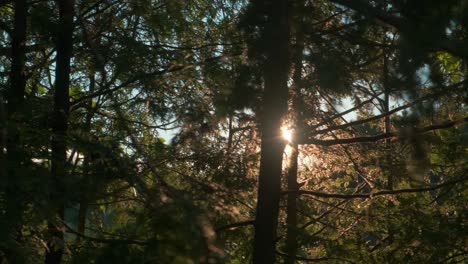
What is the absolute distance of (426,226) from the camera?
8953mm

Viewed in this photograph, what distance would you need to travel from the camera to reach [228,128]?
8812 mm

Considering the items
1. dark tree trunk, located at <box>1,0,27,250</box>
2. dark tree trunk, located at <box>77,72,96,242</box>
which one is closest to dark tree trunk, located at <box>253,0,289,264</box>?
dark tree trunk, located at <box>77,72,96,242</box>

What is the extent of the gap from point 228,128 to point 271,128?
1232 millimetres

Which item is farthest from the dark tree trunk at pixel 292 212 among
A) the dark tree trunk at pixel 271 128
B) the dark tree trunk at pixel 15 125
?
the dark tree trunk at pixel 15 125

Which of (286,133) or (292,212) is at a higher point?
(286,133)

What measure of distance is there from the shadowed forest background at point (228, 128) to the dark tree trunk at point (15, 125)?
0.08 feet

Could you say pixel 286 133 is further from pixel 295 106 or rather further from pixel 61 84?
pixel 61 84

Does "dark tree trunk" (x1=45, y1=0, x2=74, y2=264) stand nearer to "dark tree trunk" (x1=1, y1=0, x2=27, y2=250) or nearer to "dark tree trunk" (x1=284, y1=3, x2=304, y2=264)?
"dark tree trunk" (x1=1, y1=0, x2=27, y2=250)

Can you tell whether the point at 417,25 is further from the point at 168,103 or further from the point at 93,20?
the point at 93,20

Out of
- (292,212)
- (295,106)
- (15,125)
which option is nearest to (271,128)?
(295,106)

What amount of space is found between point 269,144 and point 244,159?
105cm

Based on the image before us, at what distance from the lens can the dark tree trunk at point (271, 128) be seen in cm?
728

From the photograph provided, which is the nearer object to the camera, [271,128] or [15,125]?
[15,125]

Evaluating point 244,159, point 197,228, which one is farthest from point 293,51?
point 197,228
